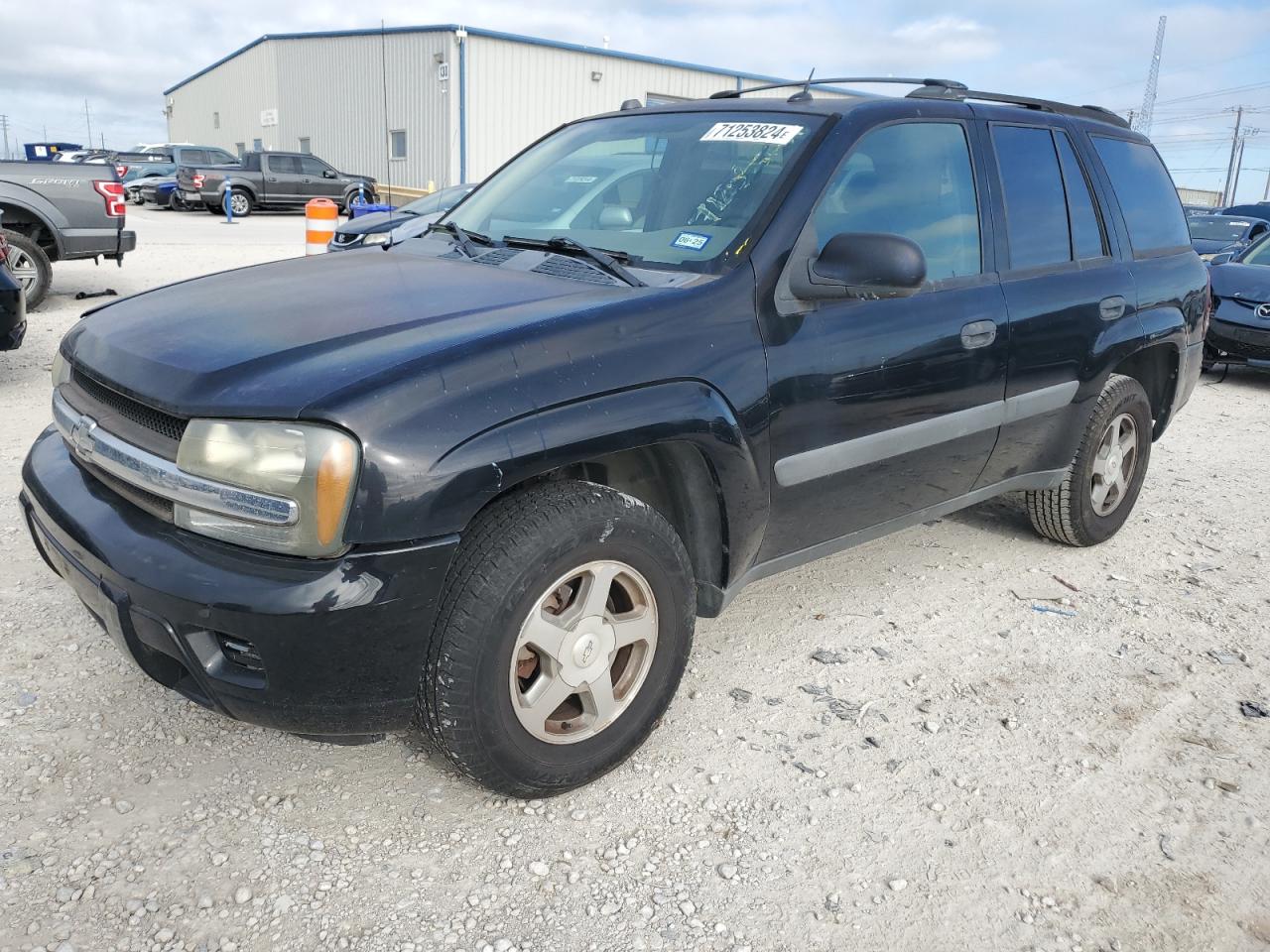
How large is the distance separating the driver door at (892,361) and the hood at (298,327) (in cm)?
62

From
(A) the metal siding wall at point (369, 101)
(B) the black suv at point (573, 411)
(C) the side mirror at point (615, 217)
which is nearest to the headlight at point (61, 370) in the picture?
(B) the black suv at point (573, 411)

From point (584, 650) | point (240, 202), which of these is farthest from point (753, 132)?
point (240, 202)

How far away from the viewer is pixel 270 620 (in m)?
1.99

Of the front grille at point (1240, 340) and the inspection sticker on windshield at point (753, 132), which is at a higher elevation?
the inspection sticker on windshield at point (753, 132)

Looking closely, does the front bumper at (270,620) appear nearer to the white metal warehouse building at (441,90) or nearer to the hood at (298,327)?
the hood at (298,327)

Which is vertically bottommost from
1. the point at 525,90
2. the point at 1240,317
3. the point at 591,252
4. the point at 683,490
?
the point at 1240,317

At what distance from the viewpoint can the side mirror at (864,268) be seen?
8.59ft

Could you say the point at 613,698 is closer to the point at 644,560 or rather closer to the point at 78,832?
the point at 644,560

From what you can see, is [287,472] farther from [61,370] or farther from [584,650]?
[61,370]

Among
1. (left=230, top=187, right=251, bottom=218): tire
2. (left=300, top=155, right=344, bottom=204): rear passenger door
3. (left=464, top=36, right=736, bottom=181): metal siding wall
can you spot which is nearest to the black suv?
(left=230, top=187, right=251, bottom=218): tire

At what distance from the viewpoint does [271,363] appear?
2184 mm

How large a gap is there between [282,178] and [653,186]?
23005 millimetres

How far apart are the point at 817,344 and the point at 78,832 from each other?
7.42 ft

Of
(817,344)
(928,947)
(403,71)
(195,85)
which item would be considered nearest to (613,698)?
(928,947)
